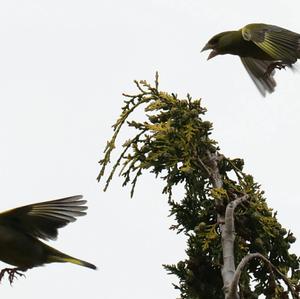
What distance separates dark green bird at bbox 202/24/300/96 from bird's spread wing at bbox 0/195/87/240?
2.18m

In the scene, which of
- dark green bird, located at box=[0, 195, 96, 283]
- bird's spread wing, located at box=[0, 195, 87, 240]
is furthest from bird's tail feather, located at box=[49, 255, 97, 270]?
bird's spread wing, located at box=[0, 195, 87, 240]

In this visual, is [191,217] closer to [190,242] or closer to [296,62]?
[190,242]

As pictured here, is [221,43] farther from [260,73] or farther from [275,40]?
[275,40]

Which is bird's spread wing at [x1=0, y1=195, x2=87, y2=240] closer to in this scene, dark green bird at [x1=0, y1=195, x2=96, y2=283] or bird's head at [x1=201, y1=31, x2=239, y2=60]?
dark green bird at [x1=0, y1=195, x2=96, y2=283]

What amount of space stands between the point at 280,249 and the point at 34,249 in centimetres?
229

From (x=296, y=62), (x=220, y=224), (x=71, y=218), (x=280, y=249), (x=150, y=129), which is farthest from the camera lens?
(x=296, y=62)

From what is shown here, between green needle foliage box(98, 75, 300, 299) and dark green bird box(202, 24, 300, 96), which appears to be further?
dark green bird box(202, 24, 300, 96)

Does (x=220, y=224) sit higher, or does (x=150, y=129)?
(x=150, y=129)

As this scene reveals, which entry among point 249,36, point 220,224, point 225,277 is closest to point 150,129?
point 220,224

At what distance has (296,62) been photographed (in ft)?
22.9

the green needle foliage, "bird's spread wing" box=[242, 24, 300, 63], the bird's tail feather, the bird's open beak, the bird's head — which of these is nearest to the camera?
the green needle foliage

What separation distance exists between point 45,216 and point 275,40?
2.61 meters

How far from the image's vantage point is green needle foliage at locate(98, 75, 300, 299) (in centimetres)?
486

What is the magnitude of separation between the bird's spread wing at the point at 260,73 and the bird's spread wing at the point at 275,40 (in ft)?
1.22
